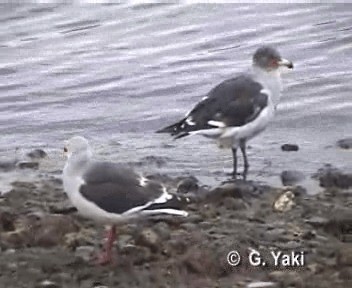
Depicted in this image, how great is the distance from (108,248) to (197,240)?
2.16 feet

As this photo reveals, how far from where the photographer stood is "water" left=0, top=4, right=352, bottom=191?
430 inches

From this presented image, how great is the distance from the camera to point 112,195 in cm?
748

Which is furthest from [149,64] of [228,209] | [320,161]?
[228,209]

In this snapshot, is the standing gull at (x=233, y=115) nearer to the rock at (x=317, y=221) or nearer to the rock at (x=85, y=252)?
the rock at (x=317, y=221)

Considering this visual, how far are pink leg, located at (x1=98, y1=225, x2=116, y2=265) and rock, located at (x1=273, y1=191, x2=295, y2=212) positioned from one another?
1.54 metres

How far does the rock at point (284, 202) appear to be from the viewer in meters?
8.57

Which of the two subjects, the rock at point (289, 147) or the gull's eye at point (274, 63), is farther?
the rock at point (289, 147)

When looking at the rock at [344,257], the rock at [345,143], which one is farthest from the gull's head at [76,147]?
the rock at [345,143]

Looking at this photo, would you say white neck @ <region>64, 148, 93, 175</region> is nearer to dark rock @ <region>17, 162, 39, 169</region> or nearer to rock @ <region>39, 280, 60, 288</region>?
rock @ <region>39, 280, 60, 288</region>

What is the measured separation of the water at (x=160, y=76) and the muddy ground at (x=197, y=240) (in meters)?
1.11

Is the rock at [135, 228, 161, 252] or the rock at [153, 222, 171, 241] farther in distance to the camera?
the rock at [153, 222, 171, 241]

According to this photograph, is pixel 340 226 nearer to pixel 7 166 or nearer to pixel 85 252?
pixel 85 252

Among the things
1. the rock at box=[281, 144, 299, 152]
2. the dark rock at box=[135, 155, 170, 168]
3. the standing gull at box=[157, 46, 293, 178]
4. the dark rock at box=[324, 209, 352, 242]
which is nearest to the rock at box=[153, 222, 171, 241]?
the dark rock at box=[324, 209, 352, 242]

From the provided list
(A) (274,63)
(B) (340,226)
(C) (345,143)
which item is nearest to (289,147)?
(C) (345,143)
